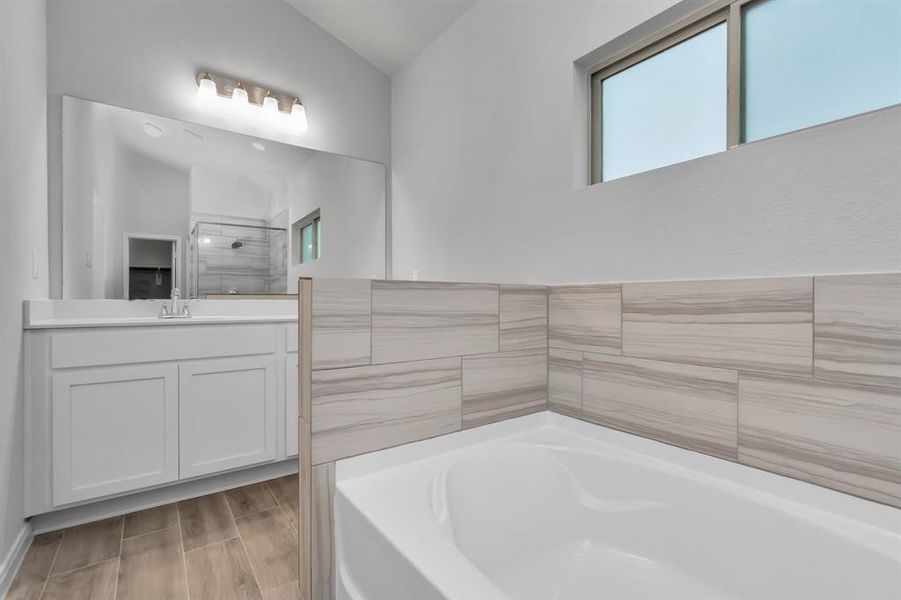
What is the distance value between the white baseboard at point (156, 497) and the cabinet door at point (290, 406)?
0.13 metres

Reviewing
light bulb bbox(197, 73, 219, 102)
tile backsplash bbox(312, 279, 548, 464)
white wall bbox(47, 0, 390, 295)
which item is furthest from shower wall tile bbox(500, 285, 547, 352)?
light bulb bbox(197, 73, 219, 102)

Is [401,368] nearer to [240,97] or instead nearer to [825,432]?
[825,432]

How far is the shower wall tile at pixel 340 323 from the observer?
3.97 ft

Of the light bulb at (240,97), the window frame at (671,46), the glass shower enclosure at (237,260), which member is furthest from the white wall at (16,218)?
the window frame at (671,46)

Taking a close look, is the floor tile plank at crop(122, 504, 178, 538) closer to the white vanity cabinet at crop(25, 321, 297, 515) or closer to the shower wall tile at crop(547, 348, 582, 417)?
the white vanity cabinet at crop(25, 321, 297, 515)

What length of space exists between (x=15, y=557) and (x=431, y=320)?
1.70 m

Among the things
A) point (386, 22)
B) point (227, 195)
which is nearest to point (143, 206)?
point (227, 195)

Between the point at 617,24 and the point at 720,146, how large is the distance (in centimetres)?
63

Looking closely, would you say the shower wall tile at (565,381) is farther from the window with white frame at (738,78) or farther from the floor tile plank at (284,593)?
the floor tile plank at (284,593)

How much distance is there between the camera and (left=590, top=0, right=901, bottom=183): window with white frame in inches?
43.9

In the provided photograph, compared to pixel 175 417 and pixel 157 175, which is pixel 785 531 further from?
pixel 157 175

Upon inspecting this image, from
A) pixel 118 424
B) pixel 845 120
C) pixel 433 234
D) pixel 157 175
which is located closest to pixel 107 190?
pixel 157 175

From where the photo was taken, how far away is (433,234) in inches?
108

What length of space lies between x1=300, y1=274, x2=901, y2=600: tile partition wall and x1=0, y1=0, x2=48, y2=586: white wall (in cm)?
115
